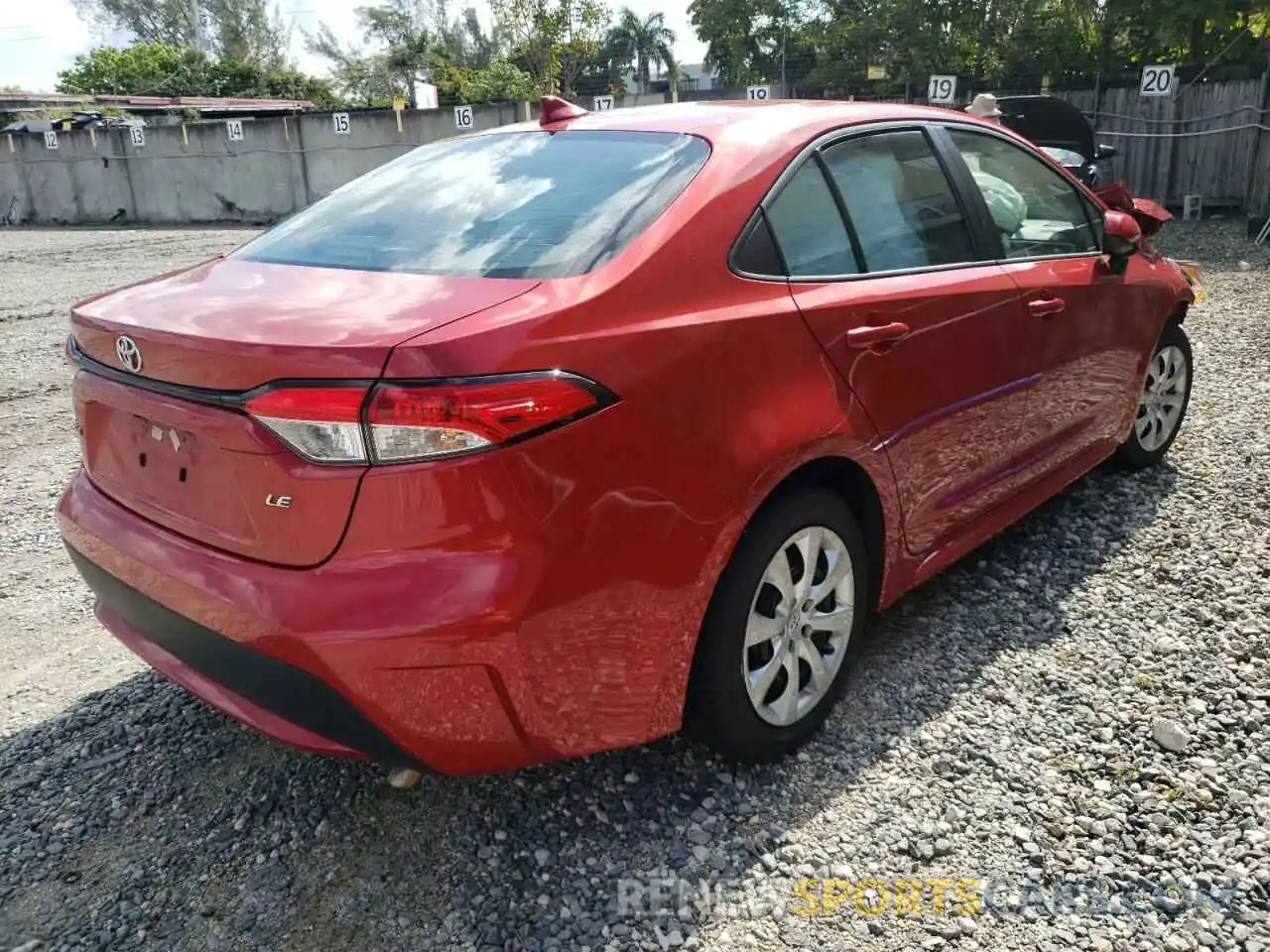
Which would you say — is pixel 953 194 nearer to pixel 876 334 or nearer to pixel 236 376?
pixel 876 334

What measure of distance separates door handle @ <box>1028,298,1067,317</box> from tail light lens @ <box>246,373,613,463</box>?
79.9 inches

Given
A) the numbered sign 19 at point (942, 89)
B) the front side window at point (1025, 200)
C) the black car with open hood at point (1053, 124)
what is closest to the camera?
the front side window at point (1025, 200)

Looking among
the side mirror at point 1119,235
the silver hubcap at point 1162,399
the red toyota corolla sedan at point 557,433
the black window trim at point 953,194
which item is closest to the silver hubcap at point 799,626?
the red toyota corolla sedan at point 557,433

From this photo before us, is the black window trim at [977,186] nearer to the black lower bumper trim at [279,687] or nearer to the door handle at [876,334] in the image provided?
the door handle at [876,334]

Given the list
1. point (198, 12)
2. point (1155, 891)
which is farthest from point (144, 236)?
point (198, 12)

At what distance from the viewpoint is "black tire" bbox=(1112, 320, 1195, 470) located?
4.42 metres

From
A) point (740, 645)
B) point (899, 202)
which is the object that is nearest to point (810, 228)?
point (899, 202)

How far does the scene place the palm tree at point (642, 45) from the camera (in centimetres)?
6069

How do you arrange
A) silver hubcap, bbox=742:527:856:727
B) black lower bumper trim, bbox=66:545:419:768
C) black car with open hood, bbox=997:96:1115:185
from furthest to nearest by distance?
black car with open hood, bbox=997:96:1115:185 → silver hubcap, bbox=742:527:856:727 → black lower bumper trim, bbox=66:545:419:768

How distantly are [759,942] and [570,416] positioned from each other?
119 centimetres

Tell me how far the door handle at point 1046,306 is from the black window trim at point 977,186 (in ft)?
0.49

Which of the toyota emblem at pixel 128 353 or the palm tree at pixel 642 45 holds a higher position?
the palm tree at pixel 642 45

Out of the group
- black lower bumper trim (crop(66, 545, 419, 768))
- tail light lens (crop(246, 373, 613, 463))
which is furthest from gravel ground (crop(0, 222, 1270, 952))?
tail light lens (crop(246, 373, 613, 463))

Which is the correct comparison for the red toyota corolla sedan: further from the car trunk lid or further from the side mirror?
the side mirror
